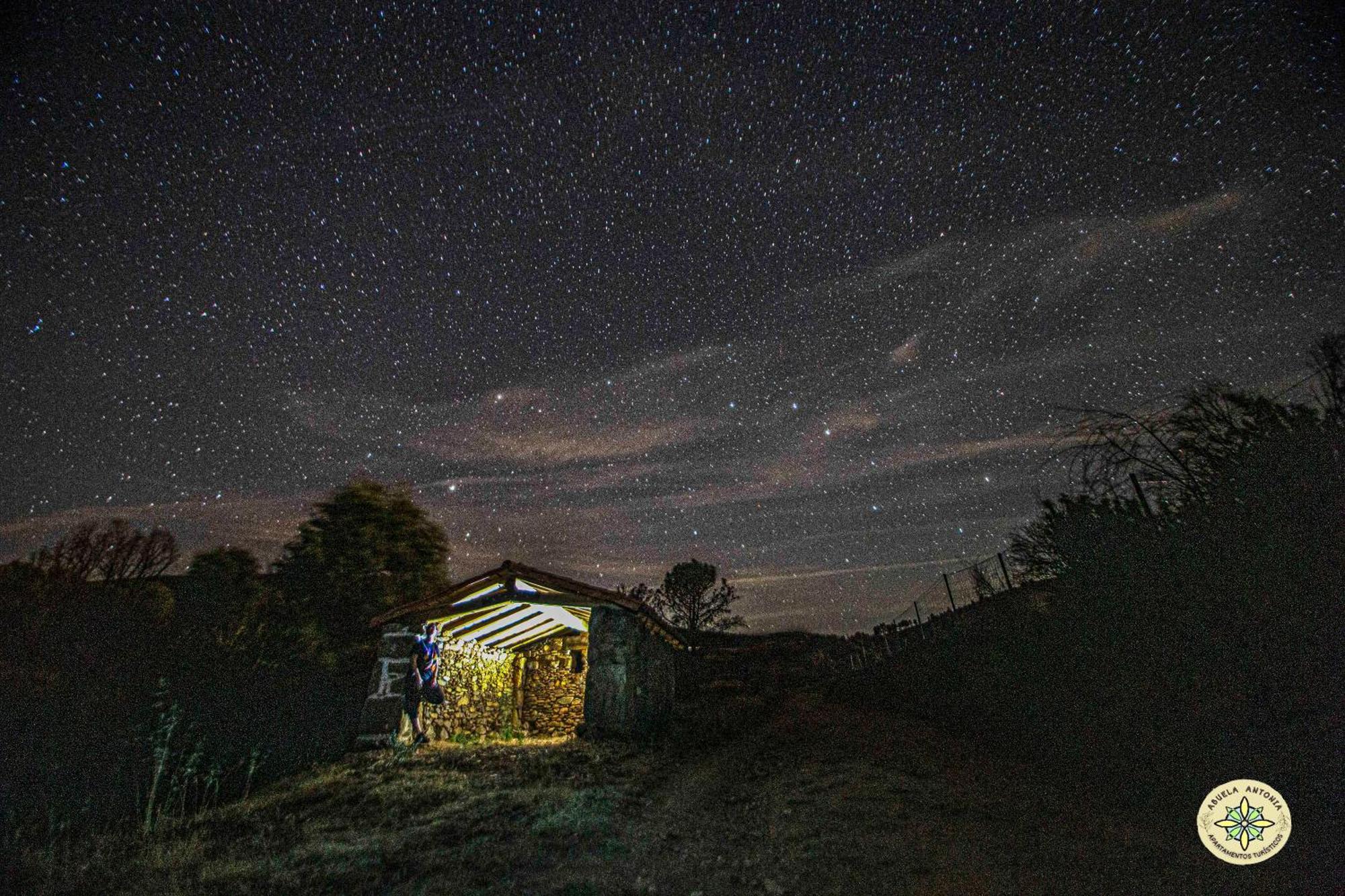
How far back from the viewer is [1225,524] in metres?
7.15

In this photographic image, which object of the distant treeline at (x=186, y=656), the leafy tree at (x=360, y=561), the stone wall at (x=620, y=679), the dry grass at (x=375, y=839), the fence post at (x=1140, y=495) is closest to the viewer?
the dry grass at (x=375, y=839)

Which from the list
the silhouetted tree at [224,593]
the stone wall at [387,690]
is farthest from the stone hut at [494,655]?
the silhouetted tree at [224,593]

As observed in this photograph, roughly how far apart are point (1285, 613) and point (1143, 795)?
295cm

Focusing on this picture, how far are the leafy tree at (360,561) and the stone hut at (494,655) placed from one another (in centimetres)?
402

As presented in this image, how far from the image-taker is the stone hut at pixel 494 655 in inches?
508

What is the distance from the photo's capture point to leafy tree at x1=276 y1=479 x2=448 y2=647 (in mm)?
19141

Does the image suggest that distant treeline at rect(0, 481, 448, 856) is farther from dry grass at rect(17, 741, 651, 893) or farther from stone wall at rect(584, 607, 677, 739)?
stone wall at rect(584, 607, 677, 739)

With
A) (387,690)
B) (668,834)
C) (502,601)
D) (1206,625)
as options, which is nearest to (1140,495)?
(1206,625)

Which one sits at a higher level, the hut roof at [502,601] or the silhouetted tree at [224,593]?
the silhouetted tree at [224,593]

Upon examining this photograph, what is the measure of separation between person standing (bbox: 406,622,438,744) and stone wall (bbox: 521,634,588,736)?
A: 7859 millimetres

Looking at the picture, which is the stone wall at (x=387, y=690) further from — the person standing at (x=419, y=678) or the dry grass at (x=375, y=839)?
the dry grass at (x=375, y=839)

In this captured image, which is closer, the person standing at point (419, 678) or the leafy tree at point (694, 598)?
the person standing at point (419, 678)

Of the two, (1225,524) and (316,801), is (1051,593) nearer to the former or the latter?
(1225,524)

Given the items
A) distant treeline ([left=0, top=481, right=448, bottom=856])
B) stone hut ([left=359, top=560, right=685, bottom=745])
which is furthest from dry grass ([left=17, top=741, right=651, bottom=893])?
stone hut ([left=359, top=560, right=685, bottom=745])
